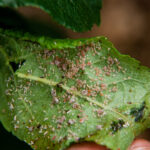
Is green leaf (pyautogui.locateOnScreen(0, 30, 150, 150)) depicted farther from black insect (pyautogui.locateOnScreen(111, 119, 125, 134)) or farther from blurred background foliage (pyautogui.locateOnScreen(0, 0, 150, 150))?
blurred background foliage (pyautogui.locateOnScreen(0, 0, 150, 150))

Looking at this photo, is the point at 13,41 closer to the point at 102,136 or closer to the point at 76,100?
the point at 76,100

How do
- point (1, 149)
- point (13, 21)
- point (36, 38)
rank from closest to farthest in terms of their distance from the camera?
point (36, 38), point (1, 149), point (13, 21)

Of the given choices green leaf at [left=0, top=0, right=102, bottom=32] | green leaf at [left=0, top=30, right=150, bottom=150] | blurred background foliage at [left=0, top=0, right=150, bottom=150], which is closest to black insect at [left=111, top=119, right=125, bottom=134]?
green leaf at [left=0, top=30, right=150, bottom=150]

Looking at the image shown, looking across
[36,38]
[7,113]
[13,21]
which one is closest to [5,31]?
[36,38]

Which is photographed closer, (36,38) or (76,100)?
(36,38)

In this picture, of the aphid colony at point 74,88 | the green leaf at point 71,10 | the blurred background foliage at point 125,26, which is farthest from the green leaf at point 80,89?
the blurred background foliage at point 125,26

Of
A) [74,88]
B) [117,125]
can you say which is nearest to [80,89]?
[74,88]

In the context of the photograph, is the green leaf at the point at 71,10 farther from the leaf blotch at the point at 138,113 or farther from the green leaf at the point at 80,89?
the leaf blotch at the point at 138,113

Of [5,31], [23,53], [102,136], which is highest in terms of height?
[5,31]
